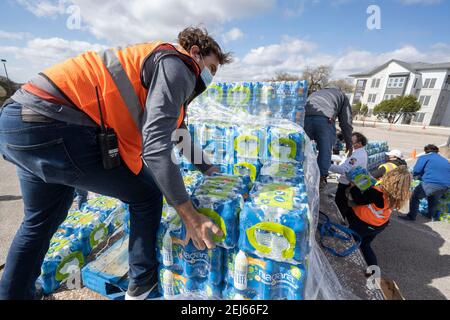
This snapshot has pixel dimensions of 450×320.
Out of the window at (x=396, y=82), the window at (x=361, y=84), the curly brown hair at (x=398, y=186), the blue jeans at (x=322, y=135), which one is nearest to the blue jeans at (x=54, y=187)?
the curly brown hair at (x=398, y=186)

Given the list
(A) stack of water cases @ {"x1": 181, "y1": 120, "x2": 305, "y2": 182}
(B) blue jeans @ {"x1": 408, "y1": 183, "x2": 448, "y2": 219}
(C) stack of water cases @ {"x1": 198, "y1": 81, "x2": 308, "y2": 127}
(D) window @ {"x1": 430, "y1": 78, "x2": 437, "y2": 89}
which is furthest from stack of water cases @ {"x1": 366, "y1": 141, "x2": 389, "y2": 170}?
(D) window @ {"x1": 430, "y1": 78, "x2": 437, "y2": 89}

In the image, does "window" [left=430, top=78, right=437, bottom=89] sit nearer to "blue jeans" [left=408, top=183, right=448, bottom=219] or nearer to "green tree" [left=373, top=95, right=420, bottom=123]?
"green tree" [left=373, top=95, right=420, bottom=123]

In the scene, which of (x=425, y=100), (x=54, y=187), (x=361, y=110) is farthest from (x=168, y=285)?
(x=425, y=100)

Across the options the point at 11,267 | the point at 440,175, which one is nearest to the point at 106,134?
the point at 11,267

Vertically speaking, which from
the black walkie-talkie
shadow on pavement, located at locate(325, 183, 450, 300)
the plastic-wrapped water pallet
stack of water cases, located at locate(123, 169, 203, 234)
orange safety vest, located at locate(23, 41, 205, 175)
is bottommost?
shadow on pavement, located at locate(325, 183, 450, 300)

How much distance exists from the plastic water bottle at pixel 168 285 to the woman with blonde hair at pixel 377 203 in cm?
197

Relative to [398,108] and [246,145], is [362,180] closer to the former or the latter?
[246,145]

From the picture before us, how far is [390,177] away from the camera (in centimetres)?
235

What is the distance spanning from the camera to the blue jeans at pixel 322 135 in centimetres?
345

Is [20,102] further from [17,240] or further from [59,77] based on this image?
[17,240]

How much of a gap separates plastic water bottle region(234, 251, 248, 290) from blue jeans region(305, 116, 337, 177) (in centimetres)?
273

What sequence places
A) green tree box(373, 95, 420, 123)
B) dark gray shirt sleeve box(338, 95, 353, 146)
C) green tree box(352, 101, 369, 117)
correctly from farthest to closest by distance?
green tree box(352, 101, 369, 117), green tree box(373, 95, 420, 123), dark gray shirt sleeve box(338, 95, 353, 146)

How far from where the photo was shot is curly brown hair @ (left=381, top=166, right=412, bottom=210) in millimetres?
2277

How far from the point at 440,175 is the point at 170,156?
178 inches
